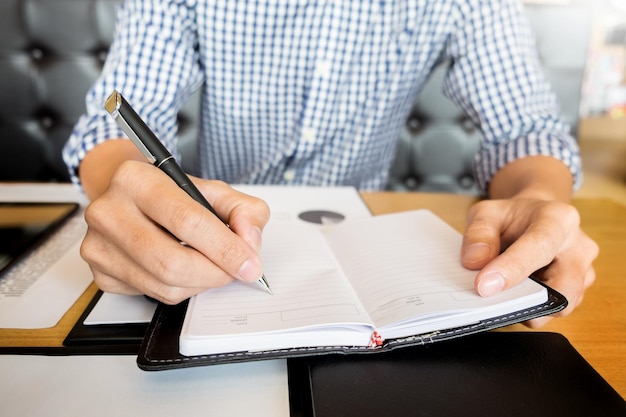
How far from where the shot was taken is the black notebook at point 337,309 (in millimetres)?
282

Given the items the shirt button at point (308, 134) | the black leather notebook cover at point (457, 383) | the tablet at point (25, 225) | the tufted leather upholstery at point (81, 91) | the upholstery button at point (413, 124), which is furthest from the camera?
the upholstery button at point (413, 124)

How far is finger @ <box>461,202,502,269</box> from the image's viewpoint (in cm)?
36

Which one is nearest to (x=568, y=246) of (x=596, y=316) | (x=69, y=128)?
(x=596, y=316)

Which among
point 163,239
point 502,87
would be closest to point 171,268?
point 163,239

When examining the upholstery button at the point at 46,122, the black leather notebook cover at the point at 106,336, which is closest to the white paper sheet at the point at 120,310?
the black leather notebook cover at the point at 106,336

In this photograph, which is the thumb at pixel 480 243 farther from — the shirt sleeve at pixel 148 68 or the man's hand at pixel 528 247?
the shirt sleeve at pixel 148 68

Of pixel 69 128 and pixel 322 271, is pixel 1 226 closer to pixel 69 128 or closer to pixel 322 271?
pixel 322 271

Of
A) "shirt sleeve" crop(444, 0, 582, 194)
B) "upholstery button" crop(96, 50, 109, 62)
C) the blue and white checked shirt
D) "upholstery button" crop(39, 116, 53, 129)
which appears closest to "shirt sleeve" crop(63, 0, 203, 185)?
the blue and white checked shirt

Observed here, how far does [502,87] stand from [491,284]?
1.55ft

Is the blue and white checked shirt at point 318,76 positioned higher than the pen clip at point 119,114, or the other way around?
the pen clip at point 119,114

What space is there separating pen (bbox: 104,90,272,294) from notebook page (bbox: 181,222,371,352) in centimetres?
2

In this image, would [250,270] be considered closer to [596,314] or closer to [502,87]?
[596,314]

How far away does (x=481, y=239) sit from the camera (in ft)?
1.24

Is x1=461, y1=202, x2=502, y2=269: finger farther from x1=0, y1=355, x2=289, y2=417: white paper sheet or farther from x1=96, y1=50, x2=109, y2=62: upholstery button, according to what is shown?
x1=96, y1=50, x2=109, y2=62: upholstery button
